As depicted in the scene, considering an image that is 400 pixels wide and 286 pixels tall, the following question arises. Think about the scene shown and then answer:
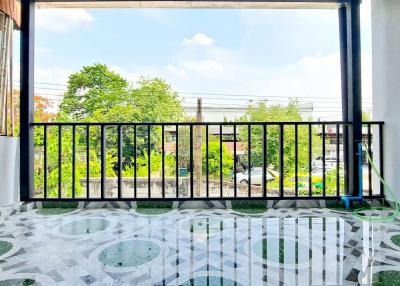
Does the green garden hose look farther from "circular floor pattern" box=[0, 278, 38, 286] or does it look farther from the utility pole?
"circular floor pattern" box=[0, 278, 38, 286]

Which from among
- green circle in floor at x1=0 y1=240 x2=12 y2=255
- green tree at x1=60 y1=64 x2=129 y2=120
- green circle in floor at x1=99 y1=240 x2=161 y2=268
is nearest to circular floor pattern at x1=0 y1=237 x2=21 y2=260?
green circle in floor at x1=0 y1=240 x2=12 y2=255

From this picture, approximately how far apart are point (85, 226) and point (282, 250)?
1.38m

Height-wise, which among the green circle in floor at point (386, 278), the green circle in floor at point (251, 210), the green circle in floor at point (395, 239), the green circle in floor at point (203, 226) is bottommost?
the green circle in floor at point (395, 239)

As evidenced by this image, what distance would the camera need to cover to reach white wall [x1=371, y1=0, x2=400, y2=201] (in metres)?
2.15

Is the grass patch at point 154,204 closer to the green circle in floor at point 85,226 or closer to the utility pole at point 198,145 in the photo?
the green circle in floor at point 85,226

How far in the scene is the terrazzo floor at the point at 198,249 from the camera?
103 centimetres

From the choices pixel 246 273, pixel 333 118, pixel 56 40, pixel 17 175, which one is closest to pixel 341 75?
pixel 333 118

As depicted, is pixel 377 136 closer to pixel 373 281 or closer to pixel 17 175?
pixel 373 281

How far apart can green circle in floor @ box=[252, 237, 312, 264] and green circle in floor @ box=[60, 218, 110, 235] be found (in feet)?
3.62

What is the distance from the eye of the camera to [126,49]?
17.8 ft

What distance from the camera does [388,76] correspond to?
2.24 m

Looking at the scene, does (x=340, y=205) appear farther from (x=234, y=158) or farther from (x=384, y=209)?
(x=234, y=158)

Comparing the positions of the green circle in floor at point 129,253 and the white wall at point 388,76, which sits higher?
the white wall at point 388,76

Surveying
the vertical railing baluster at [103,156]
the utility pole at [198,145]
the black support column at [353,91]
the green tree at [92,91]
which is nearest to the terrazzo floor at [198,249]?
the vertical railing baluster at [103,156]
